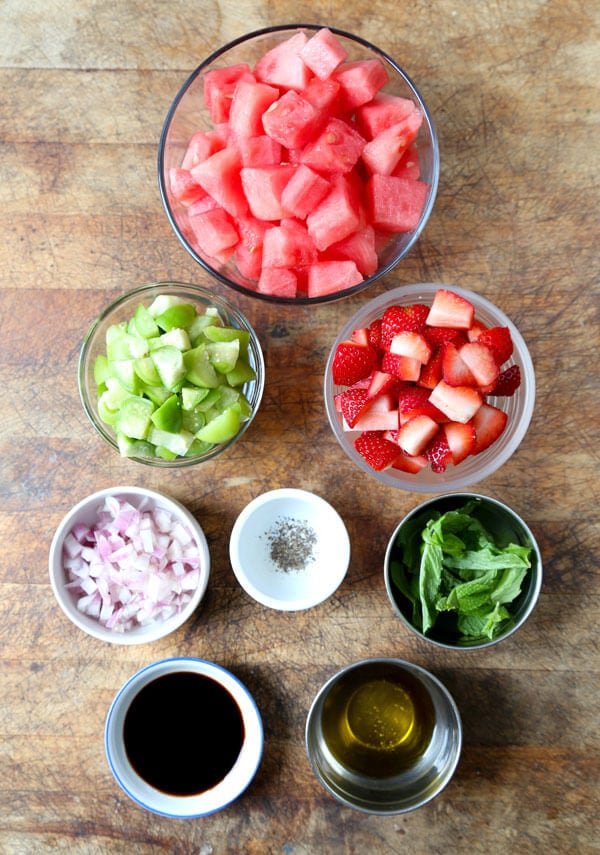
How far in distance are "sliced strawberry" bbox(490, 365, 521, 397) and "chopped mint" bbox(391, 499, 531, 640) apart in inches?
9.6

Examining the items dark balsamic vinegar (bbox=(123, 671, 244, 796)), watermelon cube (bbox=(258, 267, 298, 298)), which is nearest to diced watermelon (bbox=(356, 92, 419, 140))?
watermelon cube (bbox=(258, 267, 298, 298))

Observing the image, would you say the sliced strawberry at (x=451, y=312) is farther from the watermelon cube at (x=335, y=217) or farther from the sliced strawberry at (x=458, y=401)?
the watermelon cube at (x=335, y=217)

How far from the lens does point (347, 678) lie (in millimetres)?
1579

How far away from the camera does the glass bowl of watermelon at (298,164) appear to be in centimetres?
139

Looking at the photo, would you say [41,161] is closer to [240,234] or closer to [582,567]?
[240,234]

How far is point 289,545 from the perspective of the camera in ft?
5.42

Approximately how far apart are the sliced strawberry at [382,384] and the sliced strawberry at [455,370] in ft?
0.34

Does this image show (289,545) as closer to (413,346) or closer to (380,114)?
(413,346)

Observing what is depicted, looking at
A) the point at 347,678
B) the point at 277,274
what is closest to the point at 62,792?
the point at 347,678

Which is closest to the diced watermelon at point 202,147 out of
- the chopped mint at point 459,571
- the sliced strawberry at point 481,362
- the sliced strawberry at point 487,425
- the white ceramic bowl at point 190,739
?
the sliced strawberry at point 481,362

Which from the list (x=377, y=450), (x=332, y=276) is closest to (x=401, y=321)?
(x=332, y=276)

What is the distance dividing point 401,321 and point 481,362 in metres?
0.18

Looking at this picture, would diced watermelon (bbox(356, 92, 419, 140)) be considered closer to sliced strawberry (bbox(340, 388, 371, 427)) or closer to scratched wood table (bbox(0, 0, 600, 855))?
scratched wood table (bbox(0, 0, 600, 855))

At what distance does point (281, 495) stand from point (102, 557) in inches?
17.2
